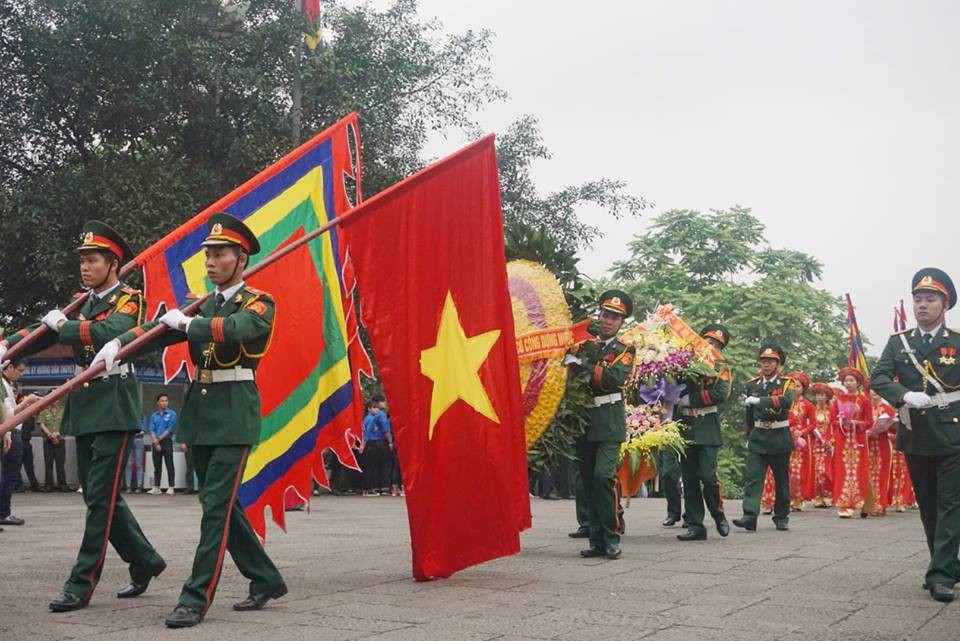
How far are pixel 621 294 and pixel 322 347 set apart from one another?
2.76m

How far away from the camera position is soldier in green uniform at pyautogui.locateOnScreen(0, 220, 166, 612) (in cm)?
680

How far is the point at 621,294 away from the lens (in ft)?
33.2

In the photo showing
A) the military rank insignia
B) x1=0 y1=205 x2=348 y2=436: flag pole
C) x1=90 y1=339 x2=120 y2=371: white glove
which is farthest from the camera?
the military rank insignia

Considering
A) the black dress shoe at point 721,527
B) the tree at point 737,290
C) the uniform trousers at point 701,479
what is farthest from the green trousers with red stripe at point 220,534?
the tree at point 737,290

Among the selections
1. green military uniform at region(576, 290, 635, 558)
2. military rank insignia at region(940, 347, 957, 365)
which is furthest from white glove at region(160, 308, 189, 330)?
military rank insignia at region(940, 347, 957, 365)

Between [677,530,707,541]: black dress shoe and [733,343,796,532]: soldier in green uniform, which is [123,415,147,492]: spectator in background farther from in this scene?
[677,530,707,541]: black dress shoe

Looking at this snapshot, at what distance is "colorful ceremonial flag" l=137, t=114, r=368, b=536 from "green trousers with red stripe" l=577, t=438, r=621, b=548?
2130mm

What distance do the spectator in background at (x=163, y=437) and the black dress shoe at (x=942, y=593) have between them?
1643cm

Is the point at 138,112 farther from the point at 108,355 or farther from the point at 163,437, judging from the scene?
the point at 108,355

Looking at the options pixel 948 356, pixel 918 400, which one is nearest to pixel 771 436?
pixel 948 356

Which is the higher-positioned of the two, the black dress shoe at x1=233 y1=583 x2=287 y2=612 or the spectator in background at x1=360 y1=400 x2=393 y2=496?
the spectator in background at x1=360 y1=400 x2=393 y2=496

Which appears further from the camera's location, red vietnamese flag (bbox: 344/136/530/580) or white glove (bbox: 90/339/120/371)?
red vietnamese flag (bbox: 344/136/530/580)

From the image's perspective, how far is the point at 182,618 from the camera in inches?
239

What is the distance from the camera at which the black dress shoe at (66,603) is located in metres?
6.55
